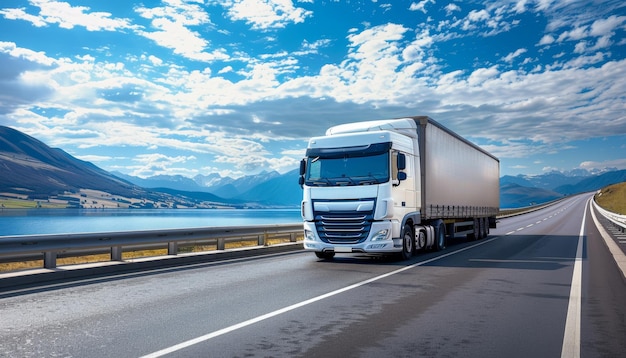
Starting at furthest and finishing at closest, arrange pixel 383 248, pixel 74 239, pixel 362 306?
pixel 383 248 < pixel 74 239 < pixel 362 306

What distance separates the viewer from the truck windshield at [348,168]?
13289 mm

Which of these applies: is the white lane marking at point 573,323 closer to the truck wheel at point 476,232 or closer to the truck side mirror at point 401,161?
the truck side mirror at point 401,161

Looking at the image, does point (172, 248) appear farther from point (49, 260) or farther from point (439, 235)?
point (439, 235)

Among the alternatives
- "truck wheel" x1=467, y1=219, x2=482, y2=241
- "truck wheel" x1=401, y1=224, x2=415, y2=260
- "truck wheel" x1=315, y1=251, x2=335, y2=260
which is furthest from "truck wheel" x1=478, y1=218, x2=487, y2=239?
"truck wheel" x1=315, y1=251, x2=335, y2=260

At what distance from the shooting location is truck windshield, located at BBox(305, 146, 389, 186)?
43.6 feet

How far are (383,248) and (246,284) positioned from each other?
173 inches

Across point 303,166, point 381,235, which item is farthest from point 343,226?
point 303,166

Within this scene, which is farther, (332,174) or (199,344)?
(332,174)

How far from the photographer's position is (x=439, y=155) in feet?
56.1

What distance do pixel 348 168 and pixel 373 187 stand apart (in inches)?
35.8

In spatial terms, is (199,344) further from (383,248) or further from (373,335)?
(383,248)

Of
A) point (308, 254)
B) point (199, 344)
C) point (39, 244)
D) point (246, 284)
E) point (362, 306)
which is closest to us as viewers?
point (199, 344)

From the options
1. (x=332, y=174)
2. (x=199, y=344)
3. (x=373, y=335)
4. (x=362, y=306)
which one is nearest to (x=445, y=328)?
(x=373, y=335)

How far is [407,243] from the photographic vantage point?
1439cm
